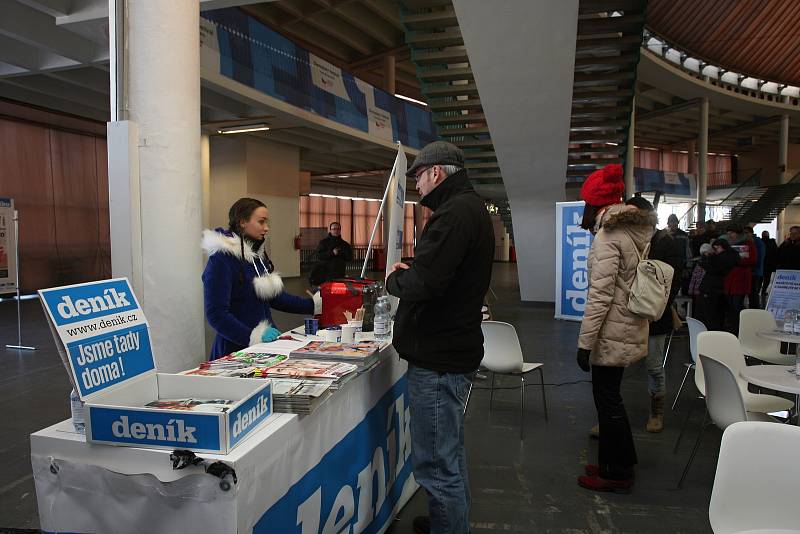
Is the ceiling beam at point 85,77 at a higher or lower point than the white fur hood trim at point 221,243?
higher

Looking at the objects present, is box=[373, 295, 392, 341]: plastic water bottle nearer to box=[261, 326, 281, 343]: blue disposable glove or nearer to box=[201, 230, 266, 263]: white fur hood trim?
box=[261, 326, 281, 343]: blue disposable glove

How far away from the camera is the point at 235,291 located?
96.4 inches

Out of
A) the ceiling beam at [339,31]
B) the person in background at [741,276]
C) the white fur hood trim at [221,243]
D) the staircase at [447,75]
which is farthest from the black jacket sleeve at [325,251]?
the ceiling beam at [339,31]

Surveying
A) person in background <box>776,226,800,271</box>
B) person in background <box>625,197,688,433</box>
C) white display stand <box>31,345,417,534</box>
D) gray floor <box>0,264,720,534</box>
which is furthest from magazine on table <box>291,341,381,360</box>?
person in background <box>776,226,800,271</box>

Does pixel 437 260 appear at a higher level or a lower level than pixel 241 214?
lower

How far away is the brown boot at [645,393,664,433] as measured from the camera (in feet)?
11.7

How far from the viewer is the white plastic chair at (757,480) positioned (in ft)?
5.11

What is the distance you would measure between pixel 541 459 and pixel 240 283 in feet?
6.43

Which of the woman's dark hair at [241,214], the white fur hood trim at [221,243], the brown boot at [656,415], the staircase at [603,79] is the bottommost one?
the brown boot at [656,415]

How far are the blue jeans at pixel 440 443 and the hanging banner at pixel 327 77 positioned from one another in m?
9.40

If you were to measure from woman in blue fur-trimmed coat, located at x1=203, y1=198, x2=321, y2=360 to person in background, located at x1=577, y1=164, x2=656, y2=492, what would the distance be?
1499 millimetres

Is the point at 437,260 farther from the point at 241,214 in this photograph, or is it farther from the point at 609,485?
the point at 609,485

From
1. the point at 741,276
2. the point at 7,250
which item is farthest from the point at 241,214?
the point at 741,276

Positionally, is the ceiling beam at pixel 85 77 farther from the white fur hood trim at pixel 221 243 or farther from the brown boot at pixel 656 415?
the brown boot at pixel 656 415
